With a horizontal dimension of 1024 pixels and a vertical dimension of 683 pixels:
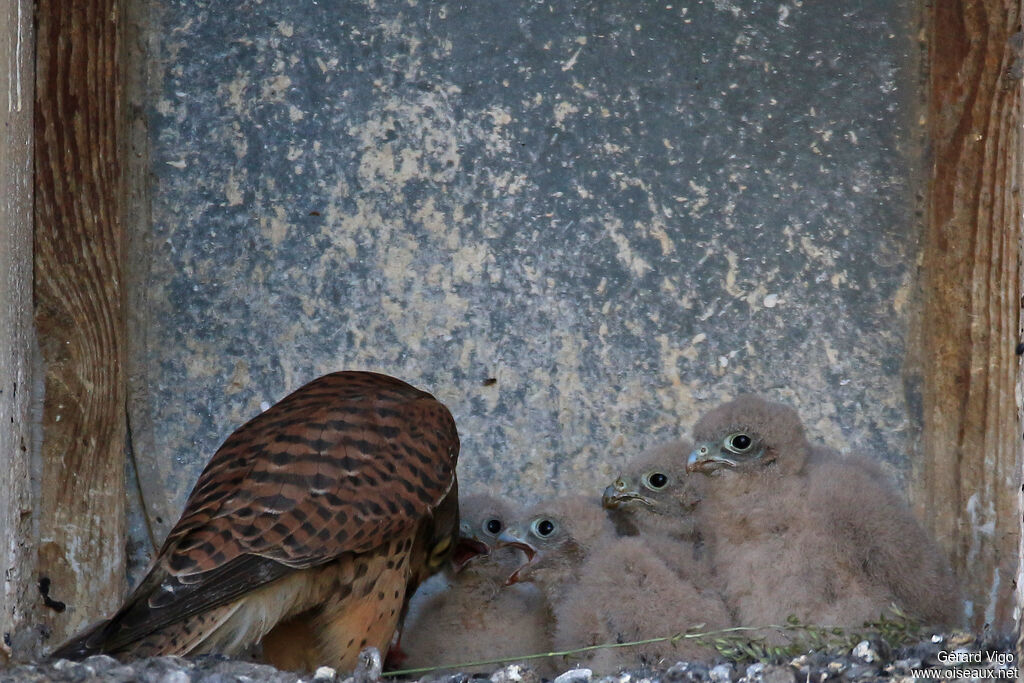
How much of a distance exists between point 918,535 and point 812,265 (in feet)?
3.39

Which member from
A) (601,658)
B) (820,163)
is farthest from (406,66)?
(601,658)

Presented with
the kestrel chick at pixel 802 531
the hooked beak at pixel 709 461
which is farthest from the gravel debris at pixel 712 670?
the hooked beak at pixel 709 461

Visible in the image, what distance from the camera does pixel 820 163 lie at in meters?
4.29

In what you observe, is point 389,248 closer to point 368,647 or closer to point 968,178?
point 368,647

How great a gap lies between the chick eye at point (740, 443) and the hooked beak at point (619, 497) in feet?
0.94

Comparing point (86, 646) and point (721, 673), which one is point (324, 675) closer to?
point (86, 646)

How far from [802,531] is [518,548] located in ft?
2.46

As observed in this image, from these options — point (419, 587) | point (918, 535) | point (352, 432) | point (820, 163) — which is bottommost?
point (419, 587)

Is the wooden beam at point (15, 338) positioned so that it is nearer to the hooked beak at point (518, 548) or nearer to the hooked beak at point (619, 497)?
the hooked beak at point (518, 548)

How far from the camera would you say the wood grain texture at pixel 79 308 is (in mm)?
3928

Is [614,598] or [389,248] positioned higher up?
[389,248]

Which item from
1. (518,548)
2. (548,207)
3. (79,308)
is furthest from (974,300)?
(79,308)

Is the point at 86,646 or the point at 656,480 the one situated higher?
the point at 656,480

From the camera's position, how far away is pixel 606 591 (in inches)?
138
